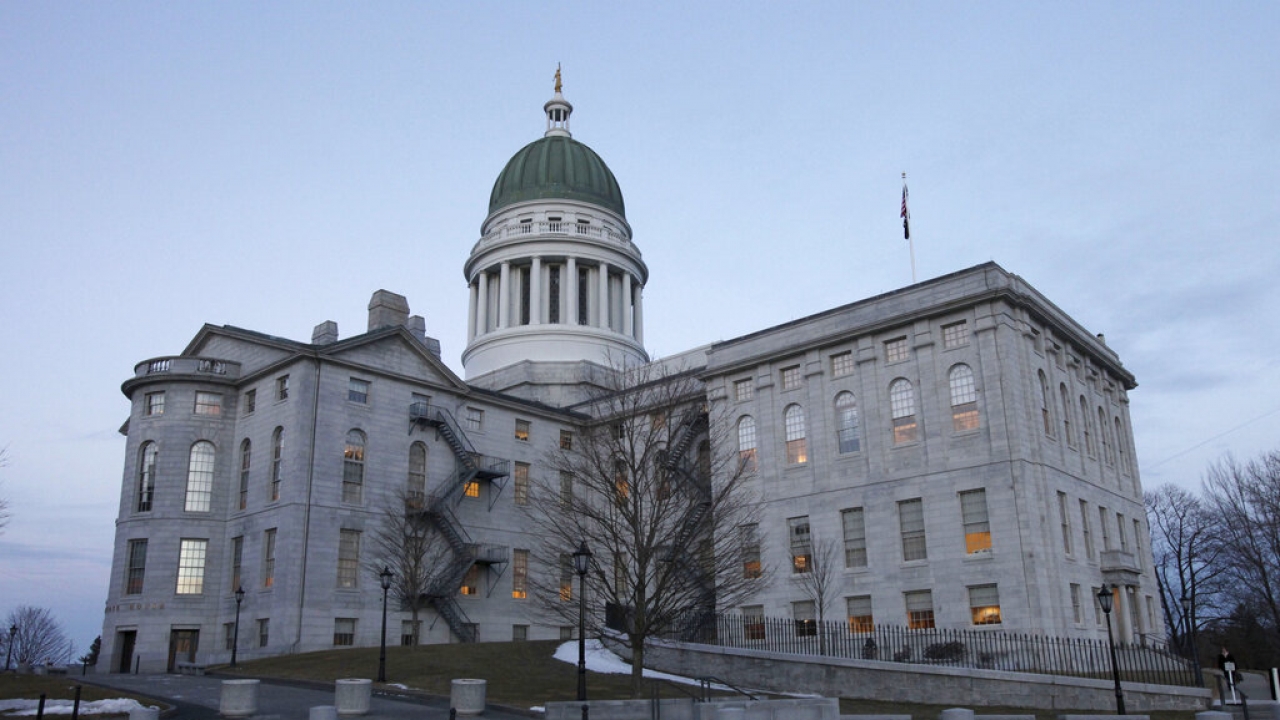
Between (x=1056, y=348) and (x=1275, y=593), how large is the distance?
2584 centimetres

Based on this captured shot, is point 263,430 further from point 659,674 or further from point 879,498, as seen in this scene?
point 879,498

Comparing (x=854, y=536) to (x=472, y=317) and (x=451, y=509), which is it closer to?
(x=451, y=509)

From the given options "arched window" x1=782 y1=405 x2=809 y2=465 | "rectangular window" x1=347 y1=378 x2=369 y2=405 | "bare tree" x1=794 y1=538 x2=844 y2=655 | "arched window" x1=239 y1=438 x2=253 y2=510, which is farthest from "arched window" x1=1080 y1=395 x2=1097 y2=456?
"arched window" x1=239 y1=438 x2=253 y2=510

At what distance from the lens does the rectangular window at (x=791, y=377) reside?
163 feet

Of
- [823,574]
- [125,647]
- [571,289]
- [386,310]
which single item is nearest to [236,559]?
[125,647]

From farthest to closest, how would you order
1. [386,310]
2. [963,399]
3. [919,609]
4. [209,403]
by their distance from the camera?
1. [386,310]
2. [209,403]
3. [963,399]
4. [919,609]

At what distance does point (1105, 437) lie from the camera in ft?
163

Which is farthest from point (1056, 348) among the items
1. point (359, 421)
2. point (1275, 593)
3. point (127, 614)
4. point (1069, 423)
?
point (127, 614)

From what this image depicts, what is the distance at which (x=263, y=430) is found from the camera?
A: 162 feet

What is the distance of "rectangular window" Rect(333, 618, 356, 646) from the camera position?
1818 inches

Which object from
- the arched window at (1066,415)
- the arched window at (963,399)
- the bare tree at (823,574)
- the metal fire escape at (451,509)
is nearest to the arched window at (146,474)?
the metal fire escape at (451,509)

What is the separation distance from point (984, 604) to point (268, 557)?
31.2 m

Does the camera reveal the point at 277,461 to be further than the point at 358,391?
No

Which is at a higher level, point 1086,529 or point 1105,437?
point 1105,437
